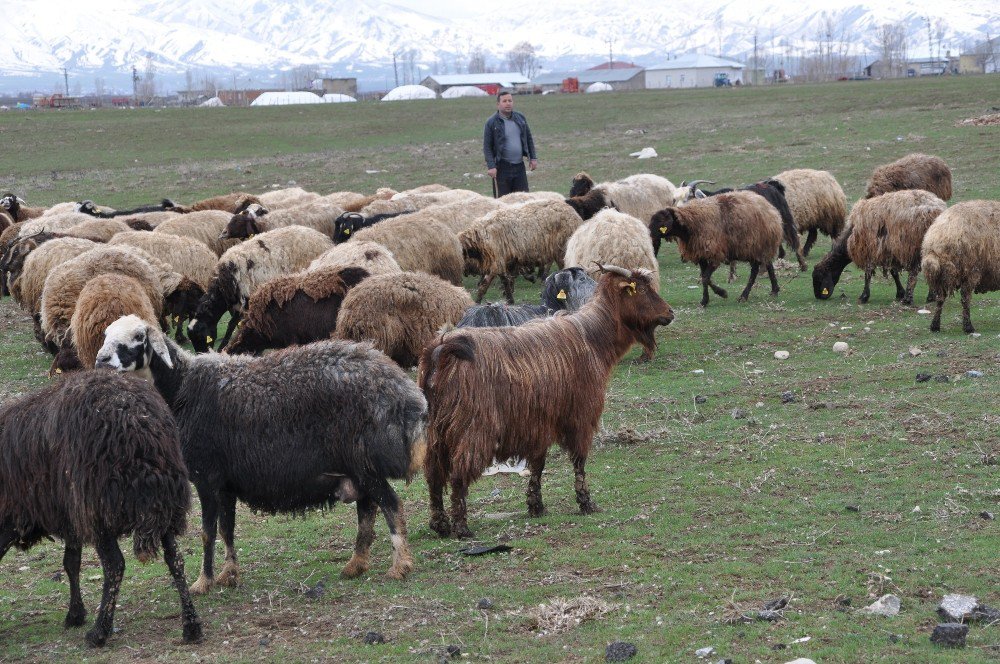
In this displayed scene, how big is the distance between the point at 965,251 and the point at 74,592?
9.73 m

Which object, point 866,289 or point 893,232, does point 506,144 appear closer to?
point 866,289

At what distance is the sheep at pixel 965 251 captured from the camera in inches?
470

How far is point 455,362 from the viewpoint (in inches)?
282

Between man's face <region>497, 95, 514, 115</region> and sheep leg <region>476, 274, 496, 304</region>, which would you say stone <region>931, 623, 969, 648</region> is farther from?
man's face <region>497, 95, 514, 115</region>

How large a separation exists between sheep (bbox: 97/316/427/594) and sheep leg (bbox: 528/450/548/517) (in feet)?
3.73

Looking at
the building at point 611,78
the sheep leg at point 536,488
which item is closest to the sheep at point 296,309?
the sheep leg at point 536,488

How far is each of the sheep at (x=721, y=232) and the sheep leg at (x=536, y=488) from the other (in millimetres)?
8352

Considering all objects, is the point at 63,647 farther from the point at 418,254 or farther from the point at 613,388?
the point at 418,254

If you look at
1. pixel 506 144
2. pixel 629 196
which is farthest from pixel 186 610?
pixel 629 196

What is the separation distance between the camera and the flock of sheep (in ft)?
19.6

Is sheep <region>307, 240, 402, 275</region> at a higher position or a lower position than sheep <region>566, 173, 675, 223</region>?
lower

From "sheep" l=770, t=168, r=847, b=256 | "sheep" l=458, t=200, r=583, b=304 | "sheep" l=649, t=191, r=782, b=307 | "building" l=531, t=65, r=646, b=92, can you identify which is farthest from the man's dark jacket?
"building" l=531, t=65, r=646, b=92

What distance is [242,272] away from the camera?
46.8 feet

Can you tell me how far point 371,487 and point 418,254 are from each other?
874cm
